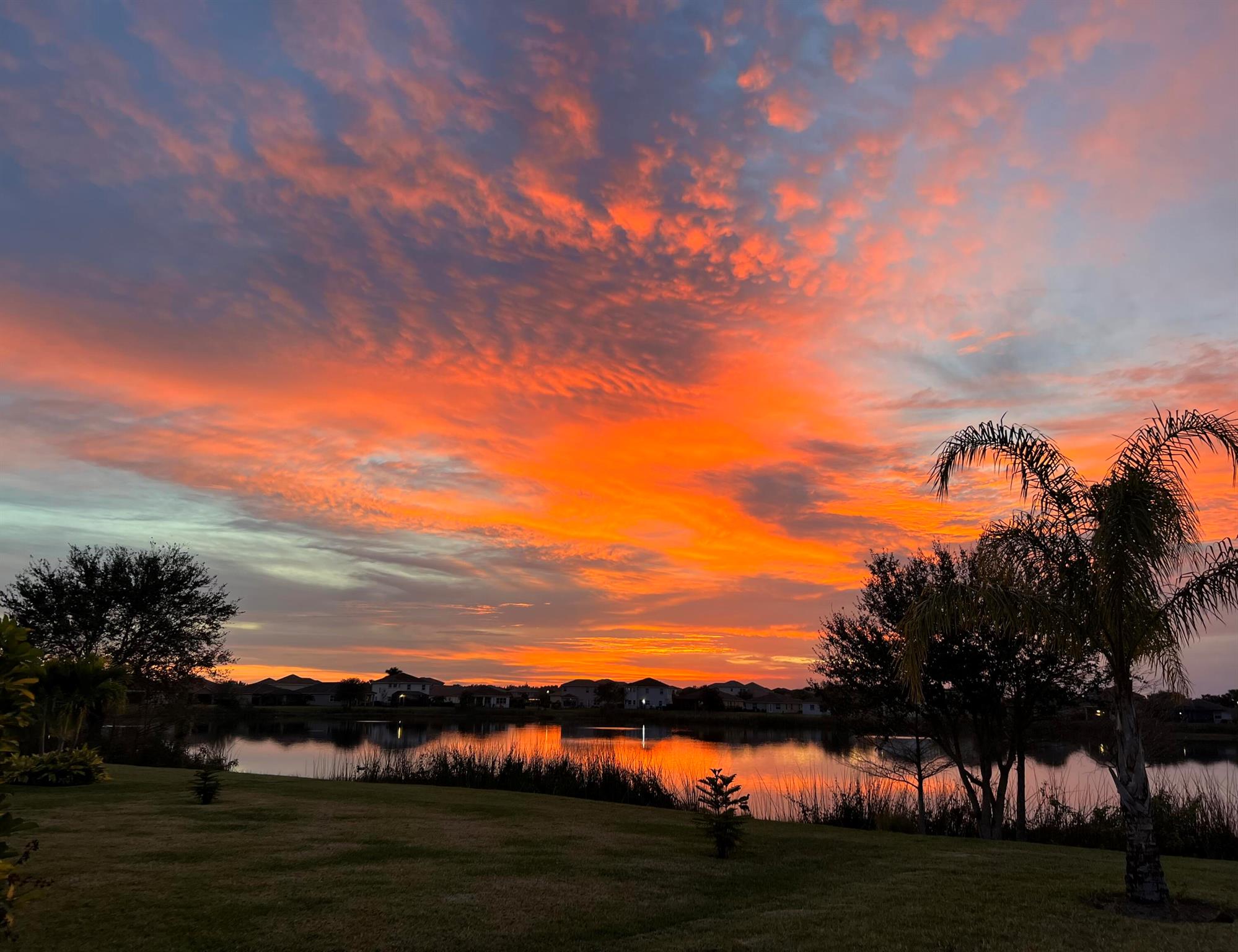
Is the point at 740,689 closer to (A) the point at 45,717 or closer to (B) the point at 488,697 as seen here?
(B) the point at 488,697

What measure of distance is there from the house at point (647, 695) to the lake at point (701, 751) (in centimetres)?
5400

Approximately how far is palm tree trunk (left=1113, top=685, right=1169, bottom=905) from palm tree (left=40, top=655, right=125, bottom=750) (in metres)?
20.2

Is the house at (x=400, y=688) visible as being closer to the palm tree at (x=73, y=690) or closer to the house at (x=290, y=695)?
the house at (x=290, y=695)

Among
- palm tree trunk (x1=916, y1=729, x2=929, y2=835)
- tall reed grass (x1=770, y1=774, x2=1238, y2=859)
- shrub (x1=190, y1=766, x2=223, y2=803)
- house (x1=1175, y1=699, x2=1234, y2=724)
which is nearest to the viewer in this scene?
shrub (x1=190, y1=766, x2=223, y2=803)

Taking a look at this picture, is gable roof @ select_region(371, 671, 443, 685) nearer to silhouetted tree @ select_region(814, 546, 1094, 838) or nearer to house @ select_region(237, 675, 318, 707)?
house @ select_region(237, 675, 318, 707)

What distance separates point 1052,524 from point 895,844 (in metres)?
6.72

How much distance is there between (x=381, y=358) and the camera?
23250mm

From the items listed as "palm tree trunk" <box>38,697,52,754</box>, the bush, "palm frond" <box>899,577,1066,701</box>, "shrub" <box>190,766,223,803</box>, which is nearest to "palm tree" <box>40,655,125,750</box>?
"palm tree trunk" <box>38,697,52,754</box>

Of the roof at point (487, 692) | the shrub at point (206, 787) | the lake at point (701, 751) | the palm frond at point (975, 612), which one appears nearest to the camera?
the palm frond at point (975, 612)

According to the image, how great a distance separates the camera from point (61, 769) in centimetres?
1612

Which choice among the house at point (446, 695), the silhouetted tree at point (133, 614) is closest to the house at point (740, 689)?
the house at point (446, 695)

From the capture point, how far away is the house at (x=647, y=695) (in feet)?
473

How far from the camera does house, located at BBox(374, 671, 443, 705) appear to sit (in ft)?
A: 452

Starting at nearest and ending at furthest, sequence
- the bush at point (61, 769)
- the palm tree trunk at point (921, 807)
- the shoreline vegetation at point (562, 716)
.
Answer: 1. the bush at point (61, 769)
2. the palm tree trunk at point (921, 807)
3. the shoreline vegetation at point (562, 716)
